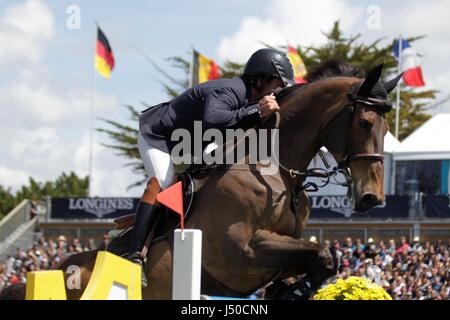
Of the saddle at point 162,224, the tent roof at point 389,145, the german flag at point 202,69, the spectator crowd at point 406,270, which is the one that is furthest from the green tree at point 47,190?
the saddle at point 162,224

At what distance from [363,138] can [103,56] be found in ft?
88.2

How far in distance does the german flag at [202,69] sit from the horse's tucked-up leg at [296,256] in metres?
27.2

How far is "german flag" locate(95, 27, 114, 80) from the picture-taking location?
103ft

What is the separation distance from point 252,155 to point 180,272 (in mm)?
1703

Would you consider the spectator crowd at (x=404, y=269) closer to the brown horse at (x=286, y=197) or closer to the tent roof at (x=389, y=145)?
the brown horse at (x=286, y=197)

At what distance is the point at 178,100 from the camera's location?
6.20 m

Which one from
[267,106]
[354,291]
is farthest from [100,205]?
[354,291]

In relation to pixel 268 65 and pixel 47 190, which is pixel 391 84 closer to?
pixel 268 65

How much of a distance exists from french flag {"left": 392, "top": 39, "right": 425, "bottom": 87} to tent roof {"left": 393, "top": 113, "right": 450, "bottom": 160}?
3.68m

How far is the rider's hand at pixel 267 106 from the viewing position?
588 centimetres

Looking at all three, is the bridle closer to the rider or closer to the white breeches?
the rider

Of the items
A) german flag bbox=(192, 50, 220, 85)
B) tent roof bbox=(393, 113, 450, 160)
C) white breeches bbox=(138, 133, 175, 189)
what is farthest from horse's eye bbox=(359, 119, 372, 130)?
german flag bbox=(192, 50, 220, 85)
